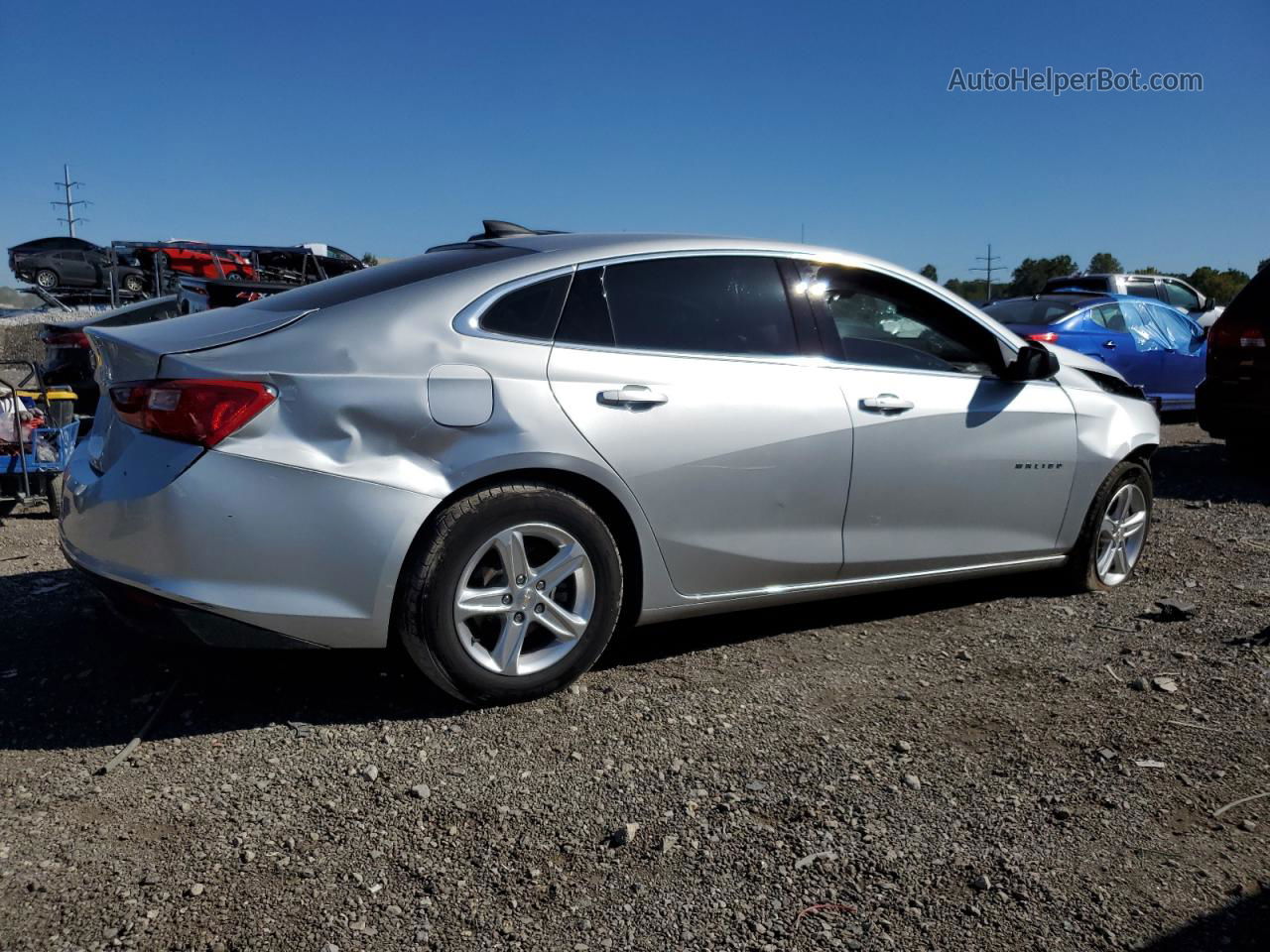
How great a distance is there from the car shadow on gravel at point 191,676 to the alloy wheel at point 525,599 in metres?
0.26

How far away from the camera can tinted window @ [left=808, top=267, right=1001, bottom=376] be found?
14.0ft

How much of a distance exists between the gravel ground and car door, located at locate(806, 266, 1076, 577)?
0.41m

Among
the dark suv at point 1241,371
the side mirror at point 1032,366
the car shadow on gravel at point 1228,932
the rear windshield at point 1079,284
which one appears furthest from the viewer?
the rear windshield at point 1079,284

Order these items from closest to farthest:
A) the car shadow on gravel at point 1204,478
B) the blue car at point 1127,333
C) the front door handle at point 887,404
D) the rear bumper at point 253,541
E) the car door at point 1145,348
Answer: the rear bumper at point 253,541, the front door handle at point 887,404, the car shadow on gravel at point 1204,478, the blue car at point 1127,333, the car door at point 1145,348

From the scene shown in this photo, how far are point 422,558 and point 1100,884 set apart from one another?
6.67 ft

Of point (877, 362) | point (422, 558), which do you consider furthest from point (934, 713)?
point (422, 558)

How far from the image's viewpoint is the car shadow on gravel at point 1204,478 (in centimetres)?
796

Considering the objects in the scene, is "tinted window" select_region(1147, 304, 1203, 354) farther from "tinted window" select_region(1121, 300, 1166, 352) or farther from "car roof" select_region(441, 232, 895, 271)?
"car roof" select_region(441, 232, 895, 271)

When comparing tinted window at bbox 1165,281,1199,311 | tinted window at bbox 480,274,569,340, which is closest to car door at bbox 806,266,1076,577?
tinted window at bbox 480,274,569,340

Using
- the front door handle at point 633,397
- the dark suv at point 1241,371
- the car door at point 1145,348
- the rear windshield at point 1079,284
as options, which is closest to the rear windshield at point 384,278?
the front door handle at point 633,397

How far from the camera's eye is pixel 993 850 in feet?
8.95

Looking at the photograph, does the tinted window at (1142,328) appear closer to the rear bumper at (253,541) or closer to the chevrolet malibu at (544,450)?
the chevrolet malibu at (544,450)

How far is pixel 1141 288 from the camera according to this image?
17.2 metres

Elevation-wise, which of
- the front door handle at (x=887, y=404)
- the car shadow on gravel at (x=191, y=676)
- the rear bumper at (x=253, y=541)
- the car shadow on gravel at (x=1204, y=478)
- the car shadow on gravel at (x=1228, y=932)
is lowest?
the car shadow on gravel at (x=1204, y=478)
